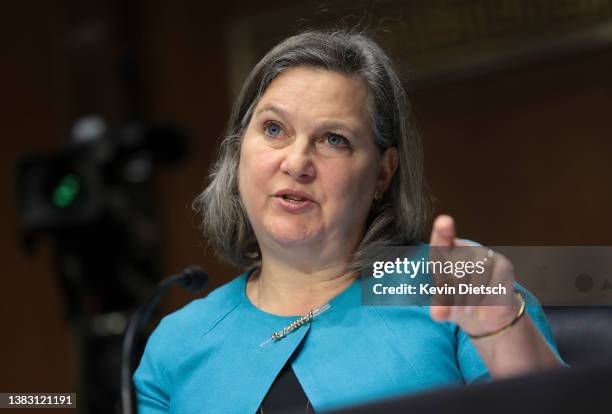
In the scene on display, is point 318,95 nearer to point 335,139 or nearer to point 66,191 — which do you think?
point 335,139

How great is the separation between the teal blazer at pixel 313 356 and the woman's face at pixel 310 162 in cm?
13

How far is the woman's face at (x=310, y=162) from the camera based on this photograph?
149 cm

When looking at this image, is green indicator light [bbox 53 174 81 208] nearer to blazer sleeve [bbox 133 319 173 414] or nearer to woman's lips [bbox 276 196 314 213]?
blazer sleeve [bbox 133 319 173 414]

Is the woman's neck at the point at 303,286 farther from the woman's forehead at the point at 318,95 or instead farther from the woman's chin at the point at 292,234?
the woman's forehead at the point at 318,95

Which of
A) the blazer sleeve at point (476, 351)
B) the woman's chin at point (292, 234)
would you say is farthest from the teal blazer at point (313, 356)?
the woman's chin at point (292, 234)

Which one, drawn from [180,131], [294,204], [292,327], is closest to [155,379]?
[292,327]

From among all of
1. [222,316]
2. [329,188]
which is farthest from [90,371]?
[329,188]

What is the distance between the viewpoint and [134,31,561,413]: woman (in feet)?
4.70

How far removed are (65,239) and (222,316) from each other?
135 cm

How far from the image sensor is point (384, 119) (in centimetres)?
158

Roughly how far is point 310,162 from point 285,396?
0.37m

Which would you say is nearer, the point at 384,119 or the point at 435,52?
the point at 384,119

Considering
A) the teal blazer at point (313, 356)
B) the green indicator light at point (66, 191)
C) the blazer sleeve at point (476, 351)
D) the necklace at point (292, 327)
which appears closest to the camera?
the blazer sleeve at point (476, 351)

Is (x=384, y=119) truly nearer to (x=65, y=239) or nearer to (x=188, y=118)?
(x=65, y=239)
